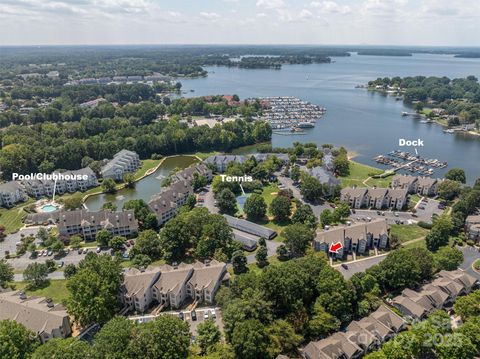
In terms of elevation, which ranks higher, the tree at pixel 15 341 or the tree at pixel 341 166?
the tree at pixel 341 166

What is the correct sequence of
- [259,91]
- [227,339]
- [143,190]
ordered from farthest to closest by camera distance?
[259,91] < [143,190] < [227,339]

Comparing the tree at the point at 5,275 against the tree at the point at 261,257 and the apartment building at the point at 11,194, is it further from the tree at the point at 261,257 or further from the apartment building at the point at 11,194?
the tree at the point at 261,257

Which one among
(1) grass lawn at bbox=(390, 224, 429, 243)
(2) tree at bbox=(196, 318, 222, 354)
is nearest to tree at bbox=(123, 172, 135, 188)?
(2) tree at bbox=(196, 318, 222, 354)

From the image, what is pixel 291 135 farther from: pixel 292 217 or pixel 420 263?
pixel 420 263

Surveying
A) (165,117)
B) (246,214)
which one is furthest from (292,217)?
(165,117)

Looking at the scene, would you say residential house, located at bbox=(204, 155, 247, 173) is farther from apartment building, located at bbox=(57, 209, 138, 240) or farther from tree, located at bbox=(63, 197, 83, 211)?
tree, located at bbox=(63, 197, 83, 211)

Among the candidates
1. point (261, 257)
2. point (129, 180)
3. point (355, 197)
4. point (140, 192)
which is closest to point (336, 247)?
point (261, 257)

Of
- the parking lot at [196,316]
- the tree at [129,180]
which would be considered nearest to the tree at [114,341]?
the parking lot at [196,316]
